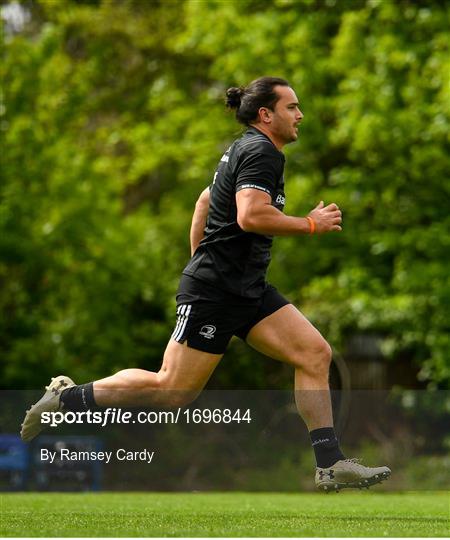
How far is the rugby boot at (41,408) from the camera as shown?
7.35m

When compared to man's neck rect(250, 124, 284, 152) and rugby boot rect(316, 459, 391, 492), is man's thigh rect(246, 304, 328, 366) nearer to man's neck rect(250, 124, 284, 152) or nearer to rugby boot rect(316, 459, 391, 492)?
rugby boot rect(316, 459, 391, 492)

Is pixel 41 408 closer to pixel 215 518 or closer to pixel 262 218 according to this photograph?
pixel 215 518

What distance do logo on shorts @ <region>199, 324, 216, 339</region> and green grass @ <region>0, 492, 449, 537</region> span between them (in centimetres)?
101

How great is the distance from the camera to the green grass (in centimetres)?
647

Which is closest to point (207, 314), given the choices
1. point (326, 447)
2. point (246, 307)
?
point (246, 307)

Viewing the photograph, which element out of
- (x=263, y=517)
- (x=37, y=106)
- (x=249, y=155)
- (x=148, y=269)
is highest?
(x=37, y=106)

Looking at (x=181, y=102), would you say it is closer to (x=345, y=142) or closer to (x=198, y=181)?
(x=198, y=181)

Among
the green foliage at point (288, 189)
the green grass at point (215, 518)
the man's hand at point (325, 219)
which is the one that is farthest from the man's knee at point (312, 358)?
the green foliage at point (288, 189)

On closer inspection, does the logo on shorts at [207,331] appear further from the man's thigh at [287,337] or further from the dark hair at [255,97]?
the dark hair at [255,97]

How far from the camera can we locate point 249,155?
7.10m

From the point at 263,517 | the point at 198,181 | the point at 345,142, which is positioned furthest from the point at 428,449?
the point at 263,517

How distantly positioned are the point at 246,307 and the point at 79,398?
1.06m

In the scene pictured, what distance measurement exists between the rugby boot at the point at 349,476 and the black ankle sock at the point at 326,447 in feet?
0.11

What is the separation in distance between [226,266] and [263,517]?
1.61 metres
